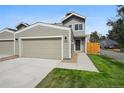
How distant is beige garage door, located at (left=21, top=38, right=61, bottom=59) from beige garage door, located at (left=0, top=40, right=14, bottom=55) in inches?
113

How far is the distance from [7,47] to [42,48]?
5.91m

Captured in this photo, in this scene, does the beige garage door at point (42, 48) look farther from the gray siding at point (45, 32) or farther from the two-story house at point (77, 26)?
the two-story house at point (77, 26)

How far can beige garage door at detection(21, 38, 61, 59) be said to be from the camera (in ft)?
54.4

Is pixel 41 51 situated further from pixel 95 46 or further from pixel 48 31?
pixel 95 46

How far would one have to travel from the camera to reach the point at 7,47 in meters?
21.2

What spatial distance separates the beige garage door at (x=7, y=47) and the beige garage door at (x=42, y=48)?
2.87 meters

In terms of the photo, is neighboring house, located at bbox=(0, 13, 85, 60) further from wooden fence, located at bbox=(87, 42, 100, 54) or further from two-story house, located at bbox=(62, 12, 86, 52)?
wooden fence, located at bbox=(87, 42, 100, 54)

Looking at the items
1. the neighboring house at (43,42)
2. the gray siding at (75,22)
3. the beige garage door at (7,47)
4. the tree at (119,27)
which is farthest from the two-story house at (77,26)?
the beige garage door at (7,47)

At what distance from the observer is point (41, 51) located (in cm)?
1739

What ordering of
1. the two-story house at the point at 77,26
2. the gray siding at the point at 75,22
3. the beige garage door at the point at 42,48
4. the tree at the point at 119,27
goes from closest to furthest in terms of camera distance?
the beige garage door at the point at 42,48, the tree at the point at 119,27, the gray siding at the point at 75,22, the two-story house at the point at 77,26

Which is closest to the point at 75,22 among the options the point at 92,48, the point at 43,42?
the point at 92,48

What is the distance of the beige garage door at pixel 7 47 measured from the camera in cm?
2077

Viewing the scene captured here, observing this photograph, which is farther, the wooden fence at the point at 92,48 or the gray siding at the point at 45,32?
the wooden fence at the point at 92,48
